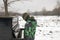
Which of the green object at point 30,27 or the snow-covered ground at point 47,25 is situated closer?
the green object at point 30,27

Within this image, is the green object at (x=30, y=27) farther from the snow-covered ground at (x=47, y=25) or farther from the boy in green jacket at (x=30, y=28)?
the snow-covered ground at (x=47, y=25)

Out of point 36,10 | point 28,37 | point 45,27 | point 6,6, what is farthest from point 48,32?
point 28,37

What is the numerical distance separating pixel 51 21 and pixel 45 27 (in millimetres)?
134

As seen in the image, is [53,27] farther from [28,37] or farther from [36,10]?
[28,37]

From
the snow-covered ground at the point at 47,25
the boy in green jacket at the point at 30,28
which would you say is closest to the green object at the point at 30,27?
the boy in green jacket at the point at 30,28

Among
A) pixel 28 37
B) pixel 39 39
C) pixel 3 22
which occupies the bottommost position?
pixel 39 39

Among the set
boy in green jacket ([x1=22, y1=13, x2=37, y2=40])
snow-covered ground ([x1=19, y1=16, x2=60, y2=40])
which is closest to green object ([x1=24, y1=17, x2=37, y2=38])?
boy in green jacket ([x1=22, y1=13, x2=37, y2=40])

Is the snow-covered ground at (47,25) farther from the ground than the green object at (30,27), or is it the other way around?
the green object at (30,27)

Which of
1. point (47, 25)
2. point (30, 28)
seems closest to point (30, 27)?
point (30, 28)

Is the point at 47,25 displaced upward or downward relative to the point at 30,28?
downward

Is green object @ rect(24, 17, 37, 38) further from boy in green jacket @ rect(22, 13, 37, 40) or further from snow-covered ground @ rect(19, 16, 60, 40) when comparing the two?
snow-covered ground @ rect(19, 16, 60, 40)

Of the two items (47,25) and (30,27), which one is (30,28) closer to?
(30,27)

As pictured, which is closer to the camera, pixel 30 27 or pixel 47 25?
pixel 30 27

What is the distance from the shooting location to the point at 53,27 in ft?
9.27
